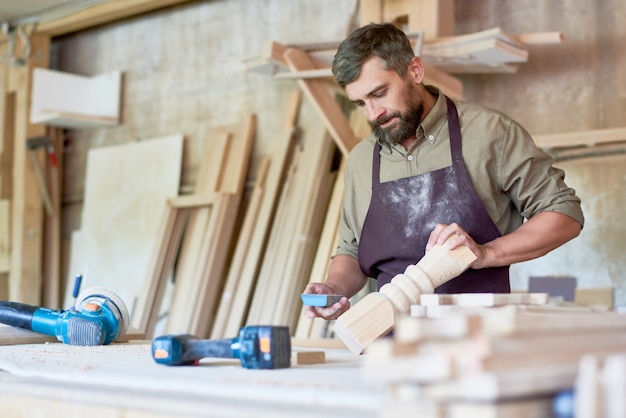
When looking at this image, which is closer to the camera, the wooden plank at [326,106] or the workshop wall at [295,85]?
the workshop wall at [295,85]

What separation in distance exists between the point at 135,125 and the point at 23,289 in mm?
1645

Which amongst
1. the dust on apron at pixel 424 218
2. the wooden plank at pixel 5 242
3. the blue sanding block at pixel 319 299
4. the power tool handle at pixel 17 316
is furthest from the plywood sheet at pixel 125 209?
the blue sanding block at pixel 319 299

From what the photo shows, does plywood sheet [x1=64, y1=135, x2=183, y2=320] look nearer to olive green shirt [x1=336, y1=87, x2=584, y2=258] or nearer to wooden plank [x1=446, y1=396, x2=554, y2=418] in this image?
olive green shirt [x1=336, y1=87, x2=584, y2=258]

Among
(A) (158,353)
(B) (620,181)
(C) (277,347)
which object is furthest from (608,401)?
(B) (620,181)

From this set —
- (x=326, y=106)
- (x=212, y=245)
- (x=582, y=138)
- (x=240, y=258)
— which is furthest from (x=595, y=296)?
(x=212, y=245)

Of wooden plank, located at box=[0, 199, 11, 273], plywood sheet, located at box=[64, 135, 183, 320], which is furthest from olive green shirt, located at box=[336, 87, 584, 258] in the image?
wooden plank, located at box=[0, 199, 11, 273]

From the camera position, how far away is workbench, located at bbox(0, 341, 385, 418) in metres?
1.32

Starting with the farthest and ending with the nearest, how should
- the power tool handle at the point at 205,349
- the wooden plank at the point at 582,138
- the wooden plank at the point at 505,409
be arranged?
the wooden plank at the point at 582,138, the power tool handle at the point at 205,349, the wooden plank at the point at 505,409

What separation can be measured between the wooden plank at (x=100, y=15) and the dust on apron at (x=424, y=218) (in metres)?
4.09

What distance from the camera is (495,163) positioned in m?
2.74

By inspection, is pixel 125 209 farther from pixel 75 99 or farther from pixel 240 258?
pixel 240 258

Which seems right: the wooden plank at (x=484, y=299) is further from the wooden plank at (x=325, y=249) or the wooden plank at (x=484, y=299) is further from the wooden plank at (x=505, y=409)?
the wooden plank at (x=325, y=249)

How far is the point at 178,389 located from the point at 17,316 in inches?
60.6

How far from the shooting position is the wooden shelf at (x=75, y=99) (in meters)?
6.54
